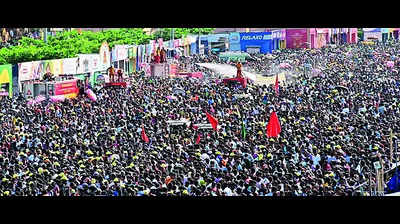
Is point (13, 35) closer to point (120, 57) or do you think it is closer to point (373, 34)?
point (120, 57)

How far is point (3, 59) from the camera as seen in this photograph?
1255 cm

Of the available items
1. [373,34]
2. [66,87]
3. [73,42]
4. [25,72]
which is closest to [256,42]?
[373,34]

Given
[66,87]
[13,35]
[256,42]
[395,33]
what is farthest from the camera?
[66,87]

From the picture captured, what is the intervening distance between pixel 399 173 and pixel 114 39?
156 inches

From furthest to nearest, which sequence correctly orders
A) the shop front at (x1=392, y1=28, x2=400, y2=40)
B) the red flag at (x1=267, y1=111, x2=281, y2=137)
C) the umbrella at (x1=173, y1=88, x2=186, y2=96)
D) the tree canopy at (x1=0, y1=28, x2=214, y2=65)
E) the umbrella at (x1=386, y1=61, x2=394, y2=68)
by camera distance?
the umbrella at (x1=173, y1=88, x2=186, y2=96) < the umbrella at (x1=386, y1=61, x2=394, y2=68) < the tree canopy at (x1=0, y1=28, x2=214, y2=65) < the red flag at (x1=267, y1=111, x2=281, y2=137) < the shop front at (x1=392, y1=28, x2=400, y2=40)

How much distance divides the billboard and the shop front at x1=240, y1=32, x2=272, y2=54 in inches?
9.4

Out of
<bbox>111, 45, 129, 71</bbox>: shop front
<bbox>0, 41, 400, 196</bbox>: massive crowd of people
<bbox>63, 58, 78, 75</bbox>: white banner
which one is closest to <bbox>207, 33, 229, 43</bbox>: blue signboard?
<bbox>0, 41, 400, 196</bbox>: massive crowd of people

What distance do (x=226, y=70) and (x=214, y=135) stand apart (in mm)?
925

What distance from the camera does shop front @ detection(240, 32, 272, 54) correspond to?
12.5 meters

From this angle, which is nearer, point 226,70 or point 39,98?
point 39,98

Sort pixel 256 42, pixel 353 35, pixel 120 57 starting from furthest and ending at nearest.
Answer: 1. pixel 120 57
2. pixel 256 42
3. pixel 353 35

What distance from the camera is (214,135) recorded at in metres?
12.4

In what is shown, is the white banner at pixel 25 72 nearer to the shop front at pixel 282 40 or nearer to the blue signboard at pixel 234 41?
the blue signboard at pixel 234 41

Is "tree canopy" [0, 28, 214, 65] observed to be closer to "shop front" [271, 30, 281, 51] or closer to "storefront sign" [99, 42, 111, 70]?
"storefront sign" [99, 42, 111, 70]
